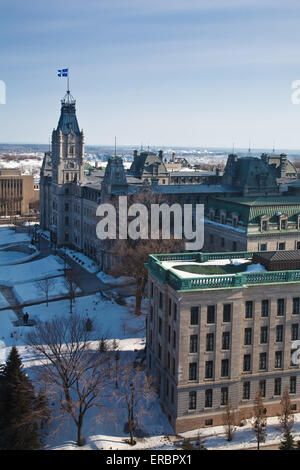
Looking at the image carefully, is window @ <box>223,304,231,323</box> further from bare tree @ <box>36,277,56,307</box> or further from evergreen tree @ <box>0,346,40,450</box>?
bare tree @ <box>36,277,56,307</box>

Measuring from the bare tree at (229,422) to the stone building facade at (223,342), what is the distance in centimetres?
89

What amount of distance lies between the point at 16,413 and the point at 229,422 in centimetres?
1427

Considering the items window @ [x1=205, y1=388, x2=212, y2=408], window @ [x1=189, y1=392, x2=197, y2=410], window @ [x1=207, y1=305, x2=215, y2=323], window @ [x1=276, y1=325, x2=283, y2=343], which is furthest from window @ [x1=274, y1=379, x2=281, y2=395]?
window @ [x1=207, y1=305, x2=215, y2=323]

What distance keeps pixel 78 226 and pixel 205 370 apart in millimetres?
64109

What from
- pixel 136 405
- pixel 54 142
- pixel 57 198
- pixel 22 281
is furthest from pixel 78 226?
pixel 136 405

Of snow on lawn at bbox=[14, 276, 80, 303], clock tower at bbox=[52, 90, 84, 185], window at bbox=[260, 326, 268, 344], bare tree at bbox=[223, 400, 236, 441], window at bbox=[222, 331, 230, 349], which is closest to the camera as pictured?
bare tree at bbox=[223, 400, 236, 441]

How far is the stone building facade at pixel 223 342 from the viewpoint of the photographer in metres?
36.2

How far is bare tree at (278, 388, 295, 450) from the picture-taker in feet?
A: 106

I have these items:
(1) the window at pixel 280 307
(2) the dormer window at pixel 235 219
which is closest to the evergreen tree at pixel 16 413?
(1) the window at pixel 280 307

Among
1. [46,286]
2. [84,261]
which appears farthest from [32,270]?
[46,286]

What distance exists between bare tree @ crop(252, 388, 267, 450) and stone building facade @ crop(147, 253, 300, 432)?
5.64ft

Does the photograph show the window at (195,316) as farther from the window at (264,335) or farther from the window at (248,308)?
the window at (264,335)

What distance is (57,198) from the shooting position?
102000 mm
